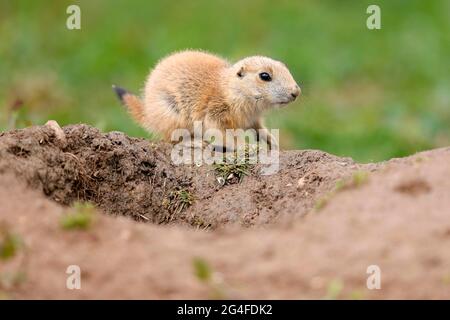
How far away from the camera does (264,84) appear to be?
901 cm

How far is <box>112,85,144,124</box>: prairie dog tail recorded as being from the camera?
30.8ft

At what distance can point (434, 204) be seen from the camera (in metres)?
5.83

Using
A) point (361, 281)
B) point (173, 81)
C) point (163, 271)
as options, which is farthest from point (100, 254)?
point (173, 81)

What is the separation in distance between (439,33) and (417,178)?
1246 cm

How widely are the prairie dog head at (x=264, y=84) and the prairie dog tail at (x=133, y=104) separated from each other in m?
1.00

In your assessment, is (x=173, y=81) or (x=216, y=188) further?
(x=173, y=81)

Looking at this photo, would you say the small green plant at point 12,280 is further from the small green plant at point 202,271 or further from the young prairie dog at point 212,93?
the young prairie dog at point 212,93

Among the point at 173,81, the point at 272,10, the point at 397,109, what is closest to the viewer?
the point at 173,81

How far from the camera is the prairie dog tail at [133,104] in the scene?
30.8 feet

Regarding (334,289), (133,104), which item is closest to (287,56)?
(133,104)

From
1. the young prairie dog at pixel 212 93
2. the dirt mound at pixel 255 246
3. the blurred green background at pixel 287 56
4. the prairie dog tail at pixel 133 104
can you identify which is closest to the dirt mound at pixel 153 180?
the dirt mound at pixel 255 246

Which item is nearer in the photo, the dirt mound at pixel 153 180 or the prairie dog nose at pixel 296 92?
the dirt mound at pixel 153 180
